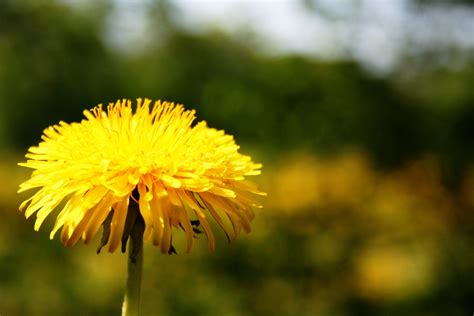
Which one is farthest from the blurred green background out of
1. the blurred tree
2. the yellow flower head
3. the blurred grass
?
the blurred tree

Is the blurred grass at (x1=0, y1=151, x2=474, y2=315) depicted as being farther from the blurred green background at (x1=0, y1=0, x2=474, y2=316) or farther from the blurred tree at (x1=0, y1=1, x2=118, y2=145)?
the blurred tree at (x1=0, y1=1, x2=118, y2=145)

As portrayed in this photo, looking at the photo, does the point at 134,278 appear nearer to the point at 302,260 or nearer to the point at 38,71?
the point at 302,260

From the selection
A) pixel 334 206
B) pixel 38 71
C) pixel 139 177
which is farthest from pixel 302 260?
pixel 38 71

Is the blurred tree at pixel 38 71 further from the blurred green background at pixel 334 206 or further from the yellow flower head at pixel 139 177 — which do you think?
the yellow flower head at pixel 139 177

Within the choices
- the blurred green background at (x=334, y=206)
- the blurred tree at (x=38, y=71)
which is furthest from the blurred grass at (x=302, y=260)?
the blurred tree at (x=38, y=71)

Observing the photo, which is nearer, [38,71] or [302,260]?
[302,260]

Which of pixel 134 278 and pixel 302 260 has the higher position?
pixel 302 260

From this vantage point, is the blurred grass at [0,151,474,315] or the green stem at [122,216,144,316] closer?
the green stem at [122,216,144,316]
